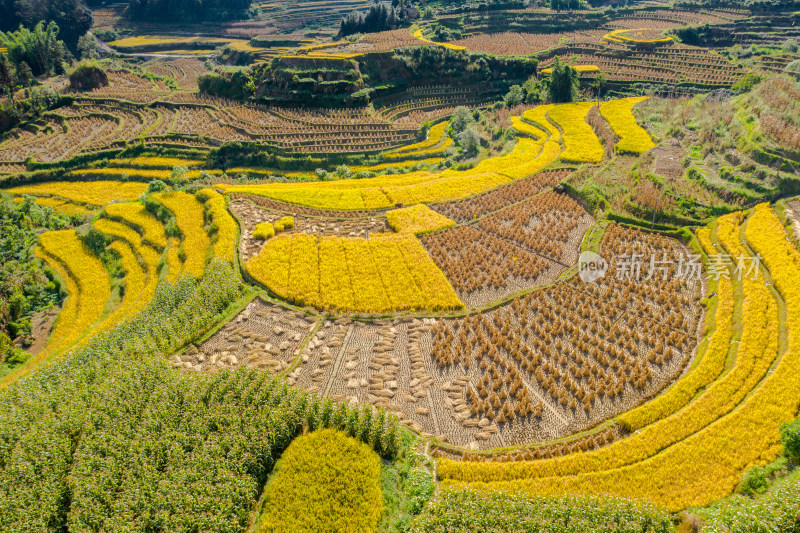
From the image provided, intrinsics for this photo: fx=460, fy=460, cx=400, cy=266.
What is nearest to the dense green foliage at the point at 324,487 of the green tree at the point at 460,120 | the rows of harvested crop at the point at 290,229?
the rows of harvested crop at the point at 290,229

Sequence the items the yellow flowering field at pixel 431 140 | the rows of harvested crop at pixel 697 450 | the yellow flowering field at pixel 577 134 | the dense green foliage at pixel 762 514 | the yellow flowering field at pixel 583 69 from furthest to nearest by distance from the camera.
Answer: the yellow flowering field at pixel 583 69 → the yellow flowering field at pixel 431 140 → the yellow flowering field at pixel 577 134 → the rows of harvested crop at pixel 697 450 → the dense green foliage at pixel 762 514

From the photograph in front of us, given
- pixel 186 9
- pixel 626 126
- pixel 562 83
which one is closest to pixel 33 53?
pixel 186 9

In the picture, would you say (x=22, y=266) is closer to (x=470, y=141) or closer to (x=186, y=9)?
(x=470, y=141)

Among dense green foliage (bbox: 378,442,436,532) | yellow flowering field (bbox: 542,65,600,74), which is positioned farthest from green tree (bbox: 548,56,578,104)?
dense green foliage (bbox: 378,442,436,532)

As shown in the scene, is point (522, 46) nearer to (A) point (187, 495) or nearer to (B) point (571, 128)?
(B) point (571, 128)

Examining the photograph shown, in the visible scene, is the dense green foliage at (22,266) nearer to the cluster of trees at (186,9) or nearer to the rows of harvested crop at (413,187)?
the rows of harvested crop at (413,187)

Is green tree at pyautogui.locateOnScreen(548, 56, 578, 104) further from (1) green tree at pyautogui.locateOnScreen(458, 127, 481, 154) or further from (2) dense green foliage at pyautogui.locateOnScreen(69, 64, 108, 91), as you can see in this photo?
(2) dense green foliage at pyautogui.locateOnScreen(69, 64, 108, 91)
